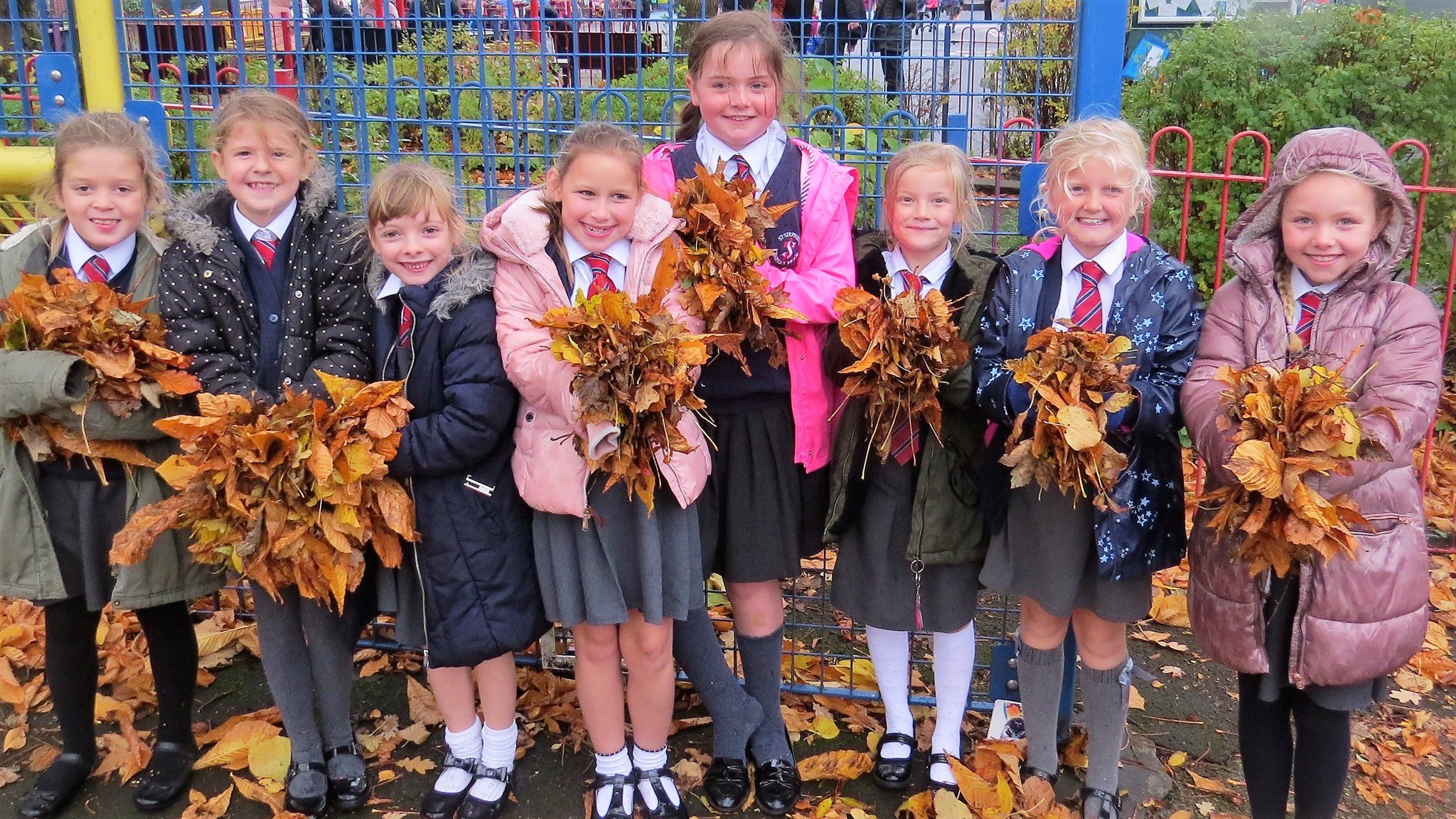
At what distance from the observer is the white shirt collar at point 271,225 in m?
3.21

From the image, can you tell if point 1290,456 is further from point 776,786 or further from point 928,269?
point 776,786

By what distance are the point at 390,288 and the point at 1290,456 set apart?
7.95 feet

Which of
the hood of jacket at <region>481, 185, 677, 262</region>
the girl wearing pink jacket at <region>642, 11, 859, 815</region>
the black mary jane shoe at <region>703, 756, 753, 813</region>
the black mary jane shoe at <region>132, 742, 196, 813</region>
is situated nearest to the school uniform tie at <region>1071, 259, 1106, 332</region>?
the girl wearing pink jacket at <region>642, 11, 859, 815</region>

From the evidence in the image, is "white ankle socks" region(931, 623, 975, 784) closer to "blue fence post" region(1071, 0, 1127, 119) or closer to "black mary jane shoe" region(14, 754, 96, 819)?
"blue fence post" region(1071, 0, 1127, 119)

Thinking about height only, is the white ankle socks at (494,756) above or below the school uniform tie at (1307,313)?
below

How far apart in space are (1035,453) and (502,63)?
289cm

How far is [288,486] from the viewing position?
2.79 metres

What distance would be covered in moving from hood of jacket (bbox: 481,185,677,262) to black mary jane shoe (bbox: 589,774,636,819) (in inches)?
63.9

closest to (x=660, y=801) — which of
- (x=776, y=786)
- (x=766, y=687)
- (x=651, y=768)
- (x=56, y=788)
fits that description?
(x=651, y=768)

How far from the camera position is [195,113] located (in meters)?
4.17

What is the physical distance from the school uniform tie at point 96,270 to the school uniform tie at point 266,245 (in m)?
0.46

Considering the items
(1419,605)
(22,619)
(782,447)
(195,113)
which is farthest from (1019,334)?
(22,619)

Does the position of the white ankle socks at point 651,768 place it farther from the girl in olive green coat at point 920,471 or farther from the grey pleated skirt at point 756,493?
the girl in olive green coat at point 920,471

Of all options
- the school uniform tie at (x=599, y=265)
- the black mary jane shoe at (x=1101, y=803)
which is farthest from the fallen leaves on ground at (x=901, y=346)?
the black mary jane shoe at (x=1101, y=803)
